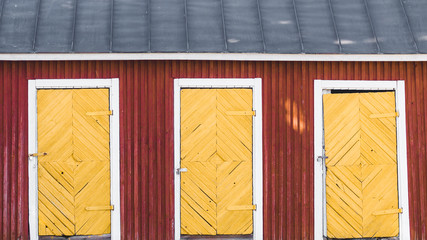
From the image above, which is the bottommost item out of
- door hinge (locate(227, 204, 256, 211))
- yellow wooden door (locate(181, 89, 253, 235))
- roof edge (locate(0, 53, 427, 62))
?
door hinge (locate(227, 204, 256, 211))

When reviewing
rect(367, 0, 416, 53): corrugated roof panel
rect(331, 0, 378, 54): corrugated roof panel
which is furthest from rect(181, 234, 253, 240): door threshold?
rect(367, 0, 416, 53): corrugated roof panel

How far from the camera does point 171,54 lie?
7.06 meters

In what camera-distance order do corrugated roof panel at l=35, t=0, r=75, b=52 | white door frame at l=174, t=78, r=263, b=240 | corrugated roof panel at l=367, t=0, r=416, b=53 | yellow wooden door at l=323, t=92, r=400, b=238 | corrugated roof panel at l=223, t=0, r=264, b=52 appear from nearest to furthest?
corrugated roof panel at l=35, t=0, r=75, b=52
corrugated roof panel at l=223, t=0, r=264, b=52
corrugated roof panel at l=367, t=0, r=416, b=53
white door frame at l=174, t=78, r=263, b=240
yellow wooden door at l=323, t=92, r=400, b=238

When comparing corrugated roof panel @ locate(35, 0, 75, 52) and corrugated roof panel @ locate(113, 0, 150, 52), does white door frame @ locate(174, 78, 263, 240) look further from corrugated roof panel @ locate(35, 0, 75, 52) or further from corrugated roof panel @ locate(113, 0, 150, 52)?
corrugated roof panel @ locate(35, 0, 75, 52)

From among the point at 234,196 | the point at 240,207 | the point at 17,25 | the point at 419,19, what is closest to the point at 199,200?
the point at 234,196

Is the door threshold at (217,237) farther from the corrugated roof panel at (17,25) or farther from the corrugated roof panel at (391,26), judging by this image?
the corrugated roof panel at (17,25)

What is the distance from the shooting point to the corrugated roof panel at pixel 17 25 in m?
7.04

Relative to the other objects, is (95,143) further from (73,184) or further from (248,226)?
(248,226)

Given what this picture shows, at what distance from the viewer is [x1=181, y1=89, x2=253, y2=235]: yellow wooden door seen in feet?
24.3

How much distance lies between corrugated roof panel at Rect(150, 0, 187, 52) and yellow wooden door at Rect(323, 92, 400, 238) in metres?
2.51

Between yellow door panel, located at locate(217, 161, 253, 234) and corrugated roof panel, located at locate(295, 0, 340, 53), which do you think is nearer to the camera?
corrugated roof panel, located at locate(295, 0, 340, 53)

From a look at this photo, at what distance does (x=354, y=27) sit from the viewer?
7.48 meters

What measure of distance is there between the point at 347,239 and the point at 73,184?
4459 millimetres

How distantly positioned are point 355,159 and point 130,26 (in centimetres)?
415
